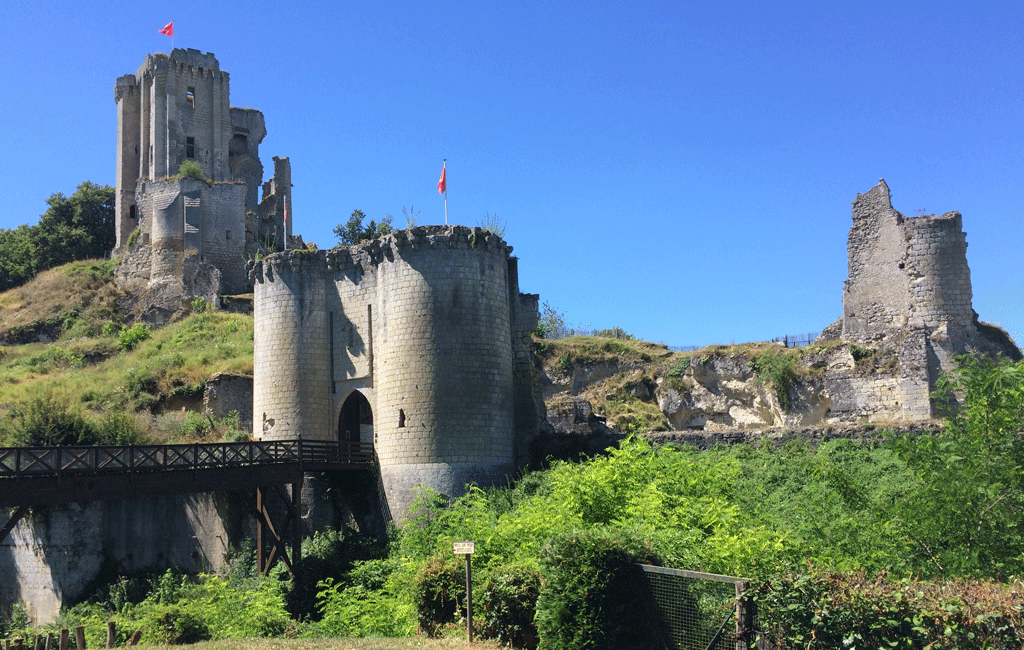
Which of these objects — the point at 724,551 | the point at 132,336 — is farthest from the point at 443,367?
the point at 132,336

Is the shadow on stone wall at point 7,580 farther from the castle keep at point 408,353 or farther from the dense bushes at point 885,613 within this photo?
the dense bushes at point 885,613

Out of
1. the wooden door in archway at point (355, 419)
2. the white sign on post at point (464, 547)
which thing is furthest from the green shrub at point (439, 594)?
the wooden door in archway at point (355, 419)

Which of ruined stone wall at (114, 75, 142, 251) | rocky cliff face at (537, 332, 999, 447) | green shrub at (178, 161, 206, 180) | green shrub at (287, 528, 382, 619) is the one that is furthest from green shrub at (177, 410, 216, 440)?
ruined stone wall at (114, 75, 142, 251)

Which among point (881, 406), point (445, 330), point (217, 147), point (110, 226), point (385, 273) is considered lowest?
point (881, 406)

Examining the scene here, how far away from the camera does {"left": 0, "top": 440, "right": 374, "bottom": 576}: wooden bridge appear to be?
20.0 meters

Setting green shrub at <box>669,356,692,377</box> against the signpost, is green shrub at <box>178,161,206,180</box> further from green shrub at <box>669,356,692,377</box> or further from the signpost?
the signpost

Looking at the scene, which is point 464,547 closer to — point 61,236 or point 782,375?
point 782,375

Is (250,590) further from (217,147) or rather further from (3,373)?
(217,147)

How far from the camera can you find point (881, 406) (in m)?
29.3

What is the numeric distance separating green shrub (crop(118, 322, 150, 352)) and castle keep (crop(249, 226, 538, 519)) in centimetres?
1795

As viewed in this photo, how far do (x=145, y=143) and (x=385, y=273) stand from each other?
134ft

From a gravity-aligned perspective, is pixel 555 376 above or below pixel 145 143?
below

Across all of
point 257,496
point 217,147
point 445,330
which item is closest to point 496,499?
point 445,330

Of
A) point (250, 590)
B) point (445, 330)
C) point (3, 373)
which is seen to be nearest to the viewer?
point (250, 590)
